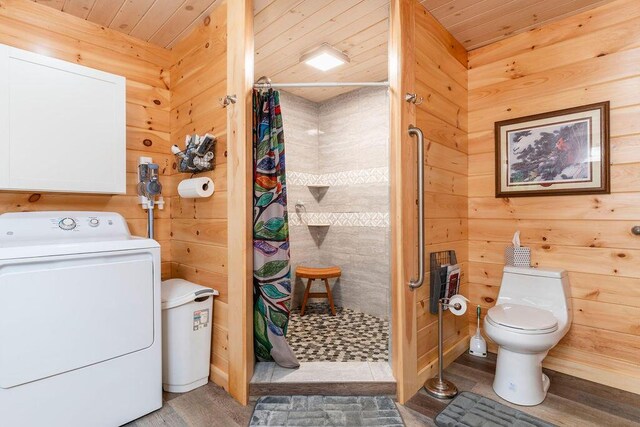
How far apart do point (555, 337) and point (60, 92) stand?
302 centimetres

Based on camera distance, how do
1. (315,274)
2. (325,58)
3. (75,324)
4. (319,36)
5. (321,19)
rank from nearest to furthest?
(75,324) < (321,19) < (319,36) < (325,58) < (315,274)

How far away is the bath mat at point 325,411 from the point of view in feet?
5.32

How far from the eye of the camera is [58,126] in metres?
1.70

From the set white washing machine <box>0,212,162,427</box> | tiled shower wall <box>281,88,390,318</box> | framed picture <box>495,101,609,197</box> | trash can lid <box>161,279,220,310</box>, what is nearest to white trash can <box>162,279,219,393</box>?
trash can lid <box>161,279,220,310</box>

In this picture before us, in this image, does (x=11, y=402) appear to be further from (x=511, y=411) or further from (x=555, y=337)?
(x=555, y=337)

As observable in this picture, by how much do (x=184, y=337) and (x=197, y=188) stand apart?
35.2 inches

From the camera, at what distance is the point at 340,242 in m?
3.50

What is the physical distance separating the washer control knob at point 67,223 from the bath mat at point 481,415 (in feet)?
7.29

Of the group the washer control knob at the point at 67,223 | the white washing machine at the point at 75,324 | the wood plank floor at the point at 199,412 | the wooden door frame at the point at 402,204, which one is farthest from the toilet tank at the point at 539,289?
the washer control knob at the point at 67,223

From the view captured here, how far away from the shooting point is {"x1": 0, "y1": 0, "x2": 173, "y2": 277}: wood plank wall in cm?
182

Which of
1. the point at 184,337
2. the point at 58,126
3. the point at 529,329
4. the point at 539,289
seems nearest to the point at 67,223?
the point at 58,126

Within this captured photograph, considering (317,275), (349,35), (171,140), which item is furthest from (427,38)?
(317,275)

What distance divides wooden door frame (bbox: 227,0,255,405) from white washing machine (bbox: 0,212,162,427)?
0.41m

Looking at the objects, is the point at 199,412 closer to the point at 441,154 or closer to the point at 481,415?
the point at 481,415
